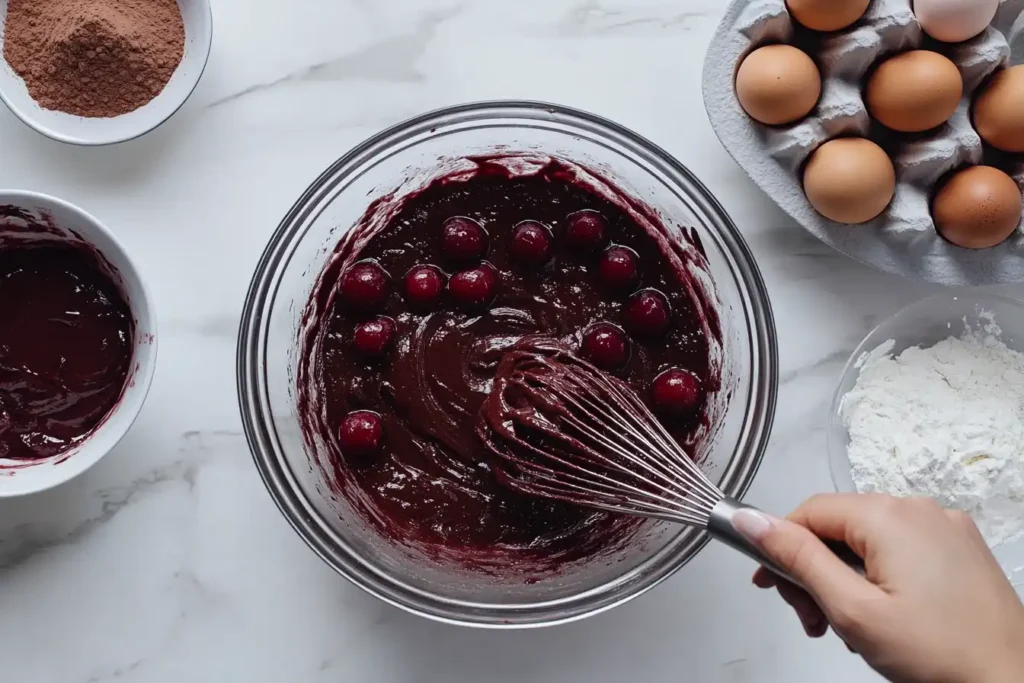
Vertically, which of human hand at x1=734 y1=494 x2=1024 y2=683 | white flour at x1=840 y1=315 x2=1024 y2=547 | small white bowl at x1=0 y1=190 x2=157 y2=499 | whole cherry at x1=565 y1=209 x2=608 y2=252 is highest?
small white bowl at x1=0 y1=190 x2=157 y2=499

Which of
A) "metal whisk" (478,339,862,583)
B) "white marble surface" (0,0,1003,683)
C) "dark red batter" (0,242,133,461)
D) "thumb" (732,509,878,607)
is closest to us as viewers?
"thumb" (732,509,878,607)

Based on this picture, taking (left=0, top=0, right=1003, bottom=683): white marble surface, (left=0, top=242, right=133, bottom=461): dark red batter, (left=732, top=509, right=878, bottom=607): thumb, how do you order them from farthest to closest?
1. (left=0, top=0, right=1003, bottom=683): white marble surface
2. (left=0, top=242, right=133, bottom=461): dark red batter
3. (left=732, top=509, right=878, bottom=607): thumb

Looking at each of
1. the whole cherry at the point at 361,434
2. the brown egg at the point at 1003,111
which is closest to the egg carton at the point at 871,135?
the brown egg at the point at 1003,111

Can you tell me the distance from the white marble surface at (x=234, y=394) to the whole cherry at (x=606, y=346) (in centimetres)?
36

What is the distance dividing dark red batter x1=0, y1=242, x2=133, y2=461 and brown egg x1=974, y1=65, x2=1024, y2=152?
1594mm

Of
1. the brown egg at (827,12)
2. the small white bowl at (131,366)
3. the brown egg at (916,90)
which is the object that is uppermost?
the small white bowl at (131,366)

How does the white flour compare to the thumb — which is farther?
the white flour

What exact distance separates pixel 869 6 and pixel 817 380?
0.70m

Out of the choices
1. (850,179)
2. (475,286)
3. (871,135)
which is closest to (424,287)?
(475,286)

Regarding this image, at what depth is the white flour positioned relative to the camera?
1715 millimetres

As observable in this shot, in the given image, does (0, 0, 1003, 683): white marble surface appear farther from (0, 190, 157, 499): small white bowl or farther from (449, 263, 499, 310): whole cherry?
(449, 263, 499, 310): whole cherry

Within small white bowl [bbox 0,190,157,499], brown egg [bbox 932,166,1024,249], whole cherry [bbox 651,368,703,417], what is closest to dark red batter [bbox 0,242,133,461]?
small white bowl [bbox 0,190,157,499]

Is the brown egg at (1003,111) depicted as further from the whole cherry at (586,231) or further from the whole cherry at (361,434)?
the whole cherry at (361,434)

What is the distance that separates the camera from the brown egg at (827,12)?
1607 mm
